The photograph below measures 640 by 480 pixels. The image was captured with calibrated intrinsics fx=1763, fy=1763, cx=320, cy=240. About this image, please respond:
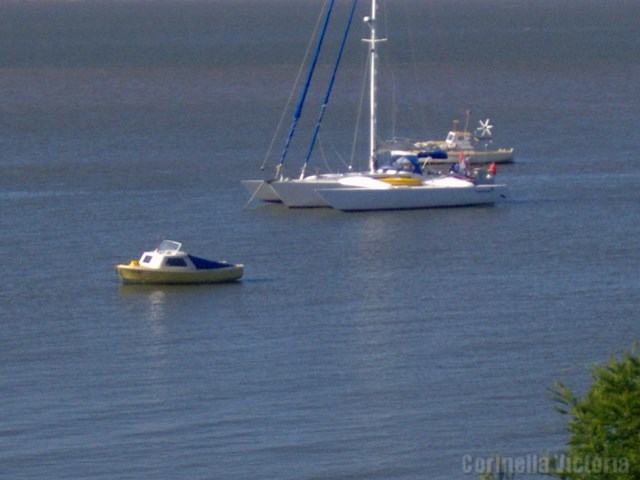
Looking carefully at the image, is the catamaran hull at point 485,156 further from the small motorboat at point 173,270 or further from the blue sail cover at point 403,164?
the small motorboat at point 173,270

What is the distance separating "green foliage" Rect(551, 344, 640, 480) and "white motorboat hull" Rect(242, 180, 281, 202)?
23.2m

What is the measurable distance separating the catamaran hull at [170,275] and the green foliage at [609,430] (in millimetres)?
15245

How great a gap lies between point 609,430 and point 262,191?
23.6 metres

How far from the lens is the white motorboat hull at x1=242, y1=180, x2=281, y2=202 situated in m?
34.2

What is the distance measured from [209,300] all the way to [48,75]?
180ft

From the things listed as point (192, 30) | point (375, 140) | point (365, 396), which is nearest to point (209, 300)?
point (365, 396)

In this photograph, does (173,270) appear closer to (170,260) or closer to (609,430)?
(170,260)

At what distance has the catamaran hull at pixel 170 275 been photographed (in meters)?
26.0

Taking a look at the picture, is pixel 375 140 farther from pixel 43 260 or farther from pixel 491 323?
pixel 491 323

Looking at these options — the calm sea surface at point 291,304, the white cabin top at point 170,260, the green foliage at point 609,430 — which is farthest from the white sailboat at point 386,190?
the green foliage at point 609,430

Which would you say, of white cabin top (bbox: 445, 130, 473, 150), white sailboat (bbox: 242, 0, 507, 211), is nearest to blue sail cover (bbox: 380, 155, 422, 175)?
white sailboat (bbox: 242, 0, 507, 211)

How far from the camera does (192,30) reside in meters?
139

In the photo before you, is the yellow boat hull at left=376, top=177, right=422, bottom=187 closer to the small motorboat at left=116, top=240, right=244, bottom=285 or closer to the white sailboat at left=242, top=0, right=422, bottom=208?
the white sailboat at left=242, top=0, right=422, bottom=208

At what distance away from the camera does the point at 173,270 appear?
85.1 feet
